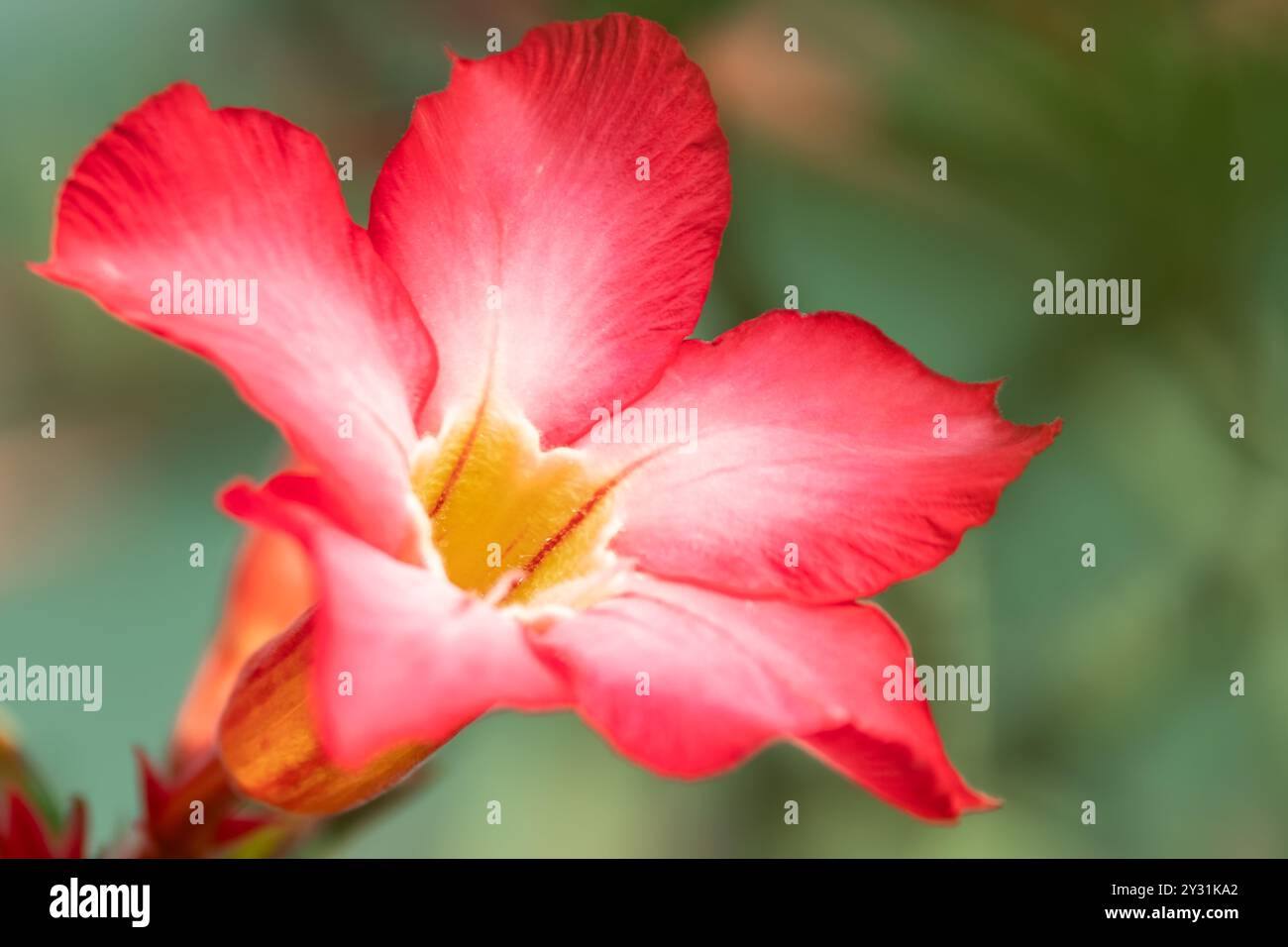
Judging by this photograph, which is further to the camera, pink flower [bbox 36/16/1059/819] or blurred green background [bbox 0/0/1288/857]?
blurred green background [bbox 0/0/1288/857]

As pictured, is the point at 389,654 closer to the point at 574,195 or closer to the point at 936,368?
the point at 574,195

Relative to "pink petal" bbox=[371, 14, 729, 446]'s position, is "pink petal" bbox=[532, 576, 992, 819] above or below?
below

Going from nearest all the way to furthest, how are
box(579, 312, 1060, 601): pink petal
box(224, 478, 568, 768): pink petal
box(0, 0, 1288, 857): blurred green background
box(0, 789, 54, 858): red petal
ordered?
box(224, 478, 568, 768): pink petal → box(579, 312, 1060, 601): pink petal → box(0, 789, 54, 858): red petal → box(0, 0, 1288, 857): blurred green background

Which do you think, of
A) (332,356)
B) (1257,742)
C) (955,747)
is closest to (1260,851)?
(1257,742)

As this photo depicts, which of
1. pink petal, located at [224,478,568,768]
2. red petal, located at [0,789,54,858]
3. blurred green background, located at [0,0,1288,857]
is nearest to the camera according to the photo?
pink petal, located at [224,478,568,768]

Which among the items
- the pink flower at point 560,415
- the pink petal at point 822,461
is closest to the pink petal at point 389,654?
the pink flower at point 560,415

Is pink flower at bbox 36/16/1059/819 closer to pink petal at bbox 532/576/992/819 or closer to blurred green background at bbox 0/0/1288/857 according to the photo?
pink petal at bbox 532/576/992/819

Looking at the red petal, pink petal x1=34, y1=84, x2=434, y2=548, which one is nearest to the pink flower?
pink petal x1=34, y1=84, x2=434, y2=548

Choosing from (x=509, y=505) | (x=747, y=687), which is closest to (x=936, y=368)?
(x=509, y=505)
